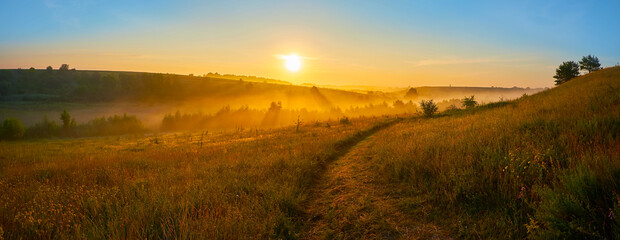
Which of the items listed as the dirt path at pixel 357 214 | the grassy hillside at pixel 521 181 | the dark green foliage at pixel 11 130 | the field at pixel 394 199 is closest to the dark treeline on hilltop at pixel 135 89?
the dark green foliage at pixel 11 130

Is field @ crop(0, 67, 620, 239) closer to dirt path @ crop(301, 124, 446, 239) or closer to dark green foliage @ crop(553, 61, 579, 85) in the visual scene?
→ dirt path @ crop(301, 124, 446, 239)

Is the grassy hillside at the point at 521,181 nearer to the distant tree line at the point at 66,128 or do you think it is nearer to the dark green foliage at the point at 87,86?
the distant tree line at the point at 66,128

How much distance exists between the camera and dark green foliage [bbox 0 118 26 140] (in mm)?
41594

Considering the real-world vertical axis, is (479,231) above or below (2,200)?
above

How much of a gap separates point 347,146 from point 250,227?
9.84m

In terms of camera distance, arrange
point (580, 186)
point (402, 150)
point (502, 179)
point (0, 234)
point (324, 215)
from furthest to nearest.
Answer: point (402, 150), point (324, 215), point (502, 179), point (0, 234), point (580, 186)

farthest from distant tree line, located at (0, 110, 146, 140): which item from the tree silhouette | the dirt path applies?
the tree silhouette

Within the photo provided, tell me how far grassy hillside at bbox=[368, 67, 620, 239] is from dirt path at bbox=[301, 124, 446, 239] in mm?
363

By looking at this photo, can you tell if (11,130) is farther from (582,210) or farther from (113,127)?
(582,210)

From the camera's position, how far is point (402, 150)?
343 inches

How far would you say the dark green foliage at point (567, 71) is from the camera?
42.0 metres

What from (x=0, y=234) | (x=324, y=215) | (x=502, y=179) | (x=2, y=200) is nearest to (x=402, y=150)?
(x=502, y=179)

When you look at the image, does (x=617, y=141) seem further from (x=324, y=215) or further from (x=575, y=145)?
(x=324, y=215)

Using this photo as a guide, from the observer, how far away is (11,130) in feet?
138
